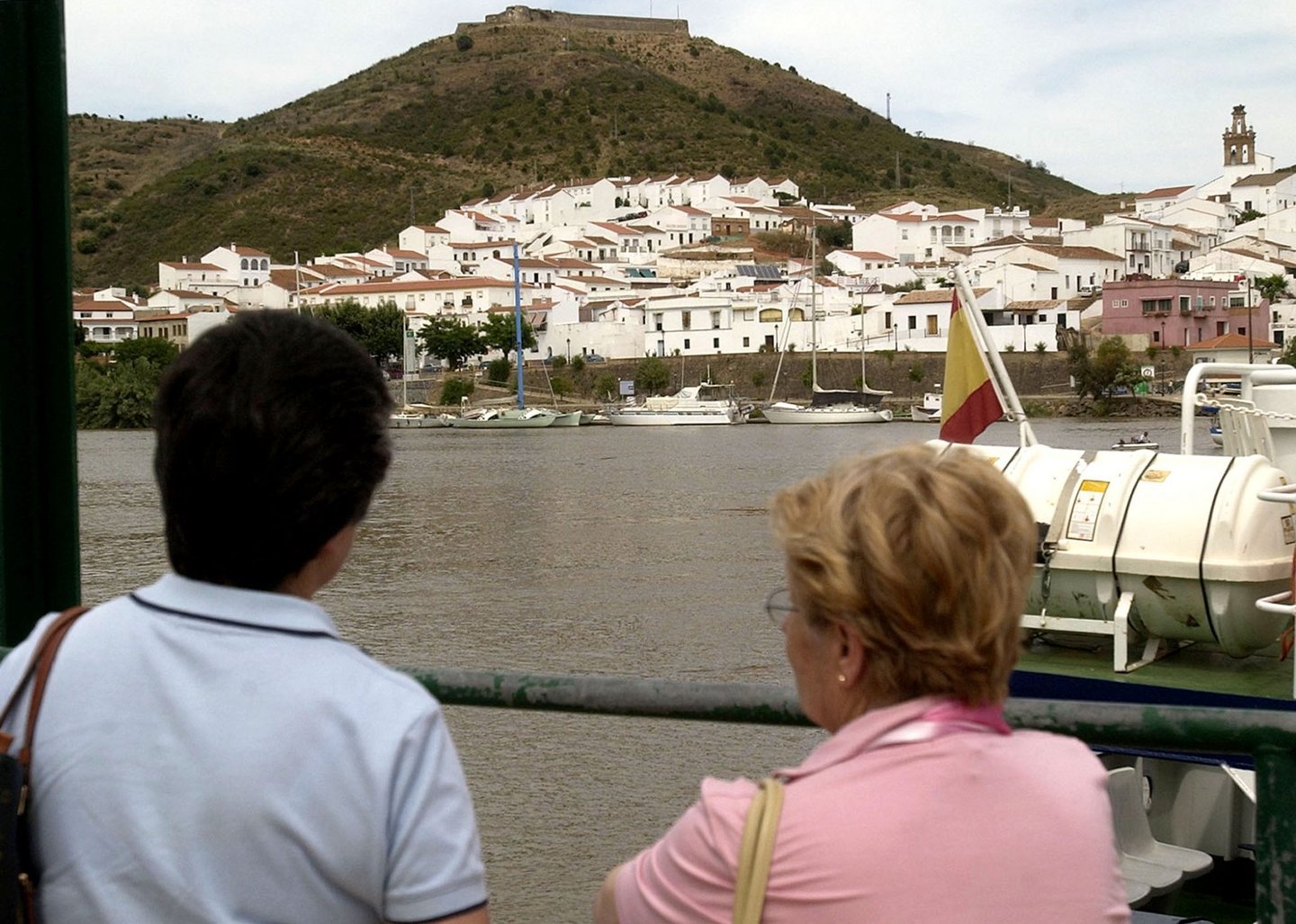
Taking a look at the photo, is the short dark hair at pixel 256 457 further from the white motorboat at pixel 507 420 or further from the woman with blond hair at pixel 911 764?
the white motorboat at pixel 507 420

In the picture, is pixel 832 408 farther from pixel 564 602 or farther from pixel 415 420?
pixel 564 602

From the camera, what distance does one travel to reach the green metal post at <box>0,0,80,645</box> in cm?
184

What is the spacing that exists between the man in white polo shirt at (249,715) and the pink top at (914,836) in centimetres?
17

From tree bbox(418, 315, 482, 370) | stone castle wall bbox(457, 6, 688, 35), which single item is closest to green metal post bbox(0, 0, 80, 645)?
tree bbox(418, 315, 482, 370)

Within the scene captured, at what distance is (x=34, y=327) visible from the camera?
1.85 metres

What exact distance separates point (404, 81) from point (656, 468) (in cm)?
12704

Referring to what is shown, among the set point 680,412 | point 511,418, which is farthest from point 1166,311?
point 511,418

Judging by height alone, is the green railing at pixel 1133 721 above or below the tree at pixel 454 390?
Answer: above

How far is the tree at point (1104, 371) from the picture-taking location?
6394 cm

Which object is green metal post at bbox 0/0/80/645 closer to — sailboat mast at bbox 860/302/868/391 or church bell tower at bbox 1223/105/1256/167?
sailboat mast at bbox 860/302/868/391

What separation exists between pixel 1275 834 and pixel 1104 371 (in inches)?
2569

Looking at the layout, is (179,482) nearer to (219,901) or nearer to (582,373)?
(219,901)

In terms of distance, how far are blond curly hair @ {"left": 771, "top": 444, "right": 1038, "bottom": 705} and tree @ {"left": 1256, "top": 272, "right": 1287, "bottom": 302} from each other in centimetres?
7753

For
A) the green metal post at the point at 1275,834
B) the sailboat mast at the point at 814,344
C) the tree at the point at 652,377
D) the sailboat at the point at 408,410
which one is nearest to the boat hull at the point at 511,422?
the sailboat at the point at 408,410
